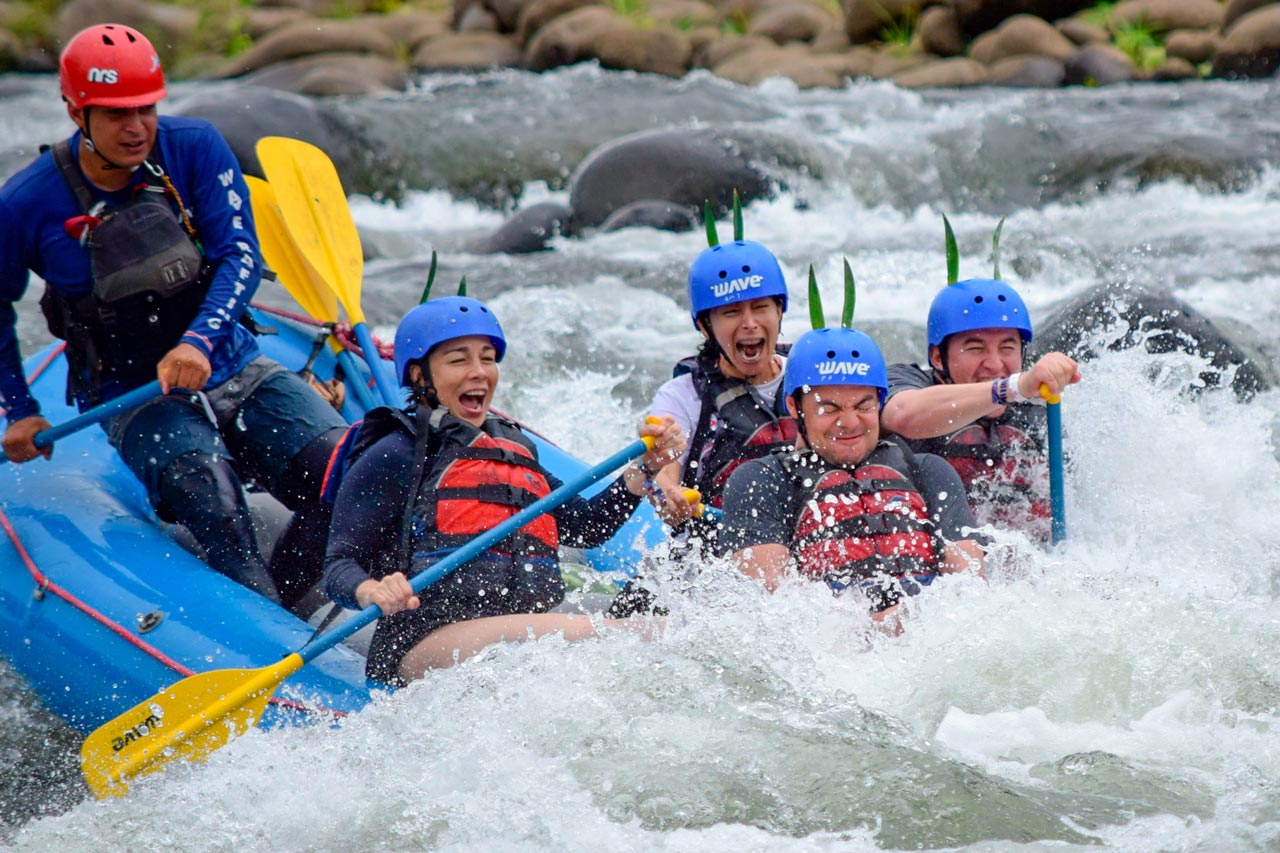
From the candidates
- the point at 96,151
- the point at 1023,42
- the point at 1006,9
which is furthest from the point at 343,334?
the point at 1006,9

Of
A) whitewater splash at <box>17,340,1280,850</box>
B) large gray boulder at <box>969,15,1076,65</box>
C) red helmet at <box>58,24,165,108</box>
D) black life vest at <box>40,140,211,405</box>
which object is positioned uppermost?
red helmet at <box>58,24,165,108</box>

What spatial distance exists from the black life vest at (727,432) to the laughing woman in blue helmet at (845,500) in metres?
0.29

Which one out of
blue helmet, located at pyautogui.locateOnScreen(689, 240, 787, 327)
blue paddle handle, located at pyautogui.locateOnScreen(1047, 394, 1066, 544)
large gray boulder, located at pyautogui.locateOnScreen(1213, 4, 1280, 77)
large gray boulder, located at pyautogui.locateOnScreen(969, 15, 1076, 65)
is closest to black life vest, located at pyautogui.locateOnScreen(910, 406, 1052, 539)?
blue paddle handle, located at pyautogui.locateOnScreen(1047, 394, 1066, 544)

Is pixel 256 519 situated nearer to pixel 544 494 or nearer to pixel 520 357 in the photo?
pixel 544 494

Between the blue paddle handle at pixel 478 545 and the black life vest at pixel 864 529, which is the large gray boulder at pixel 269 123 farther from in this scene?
the black life vest at pixel 864 529

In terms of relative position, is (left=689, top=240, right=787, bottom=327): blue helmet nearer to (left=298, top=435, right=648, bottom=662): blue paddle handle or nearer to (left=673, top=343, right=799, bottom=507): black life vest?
(left=673, top=343, right=799, bottom=507): black life vest

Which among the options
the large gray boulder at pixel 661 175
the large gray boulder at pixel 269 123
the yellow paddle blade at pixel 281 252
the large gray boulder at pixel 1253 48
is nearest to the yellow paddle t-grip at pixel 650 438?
the yellow paddle blade at pixel 281 252

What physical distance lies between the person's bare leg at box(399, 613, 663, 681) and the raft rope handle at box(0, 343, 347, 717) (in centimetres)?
24

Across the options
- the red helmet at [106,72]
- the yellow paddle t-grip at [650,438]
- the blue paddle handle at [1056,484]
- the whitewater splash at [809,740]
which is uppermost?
the red helmet at [106,72]

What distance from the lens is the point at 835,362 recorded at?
401 cm

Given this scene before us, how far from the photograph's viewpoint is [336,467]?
422cm

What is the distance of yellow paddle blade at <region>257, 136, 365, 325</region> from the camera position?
18.6 ft

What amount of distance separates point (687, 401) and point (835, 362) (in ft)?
2.25

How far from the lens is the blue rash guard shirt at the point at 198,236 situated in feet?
14.3
